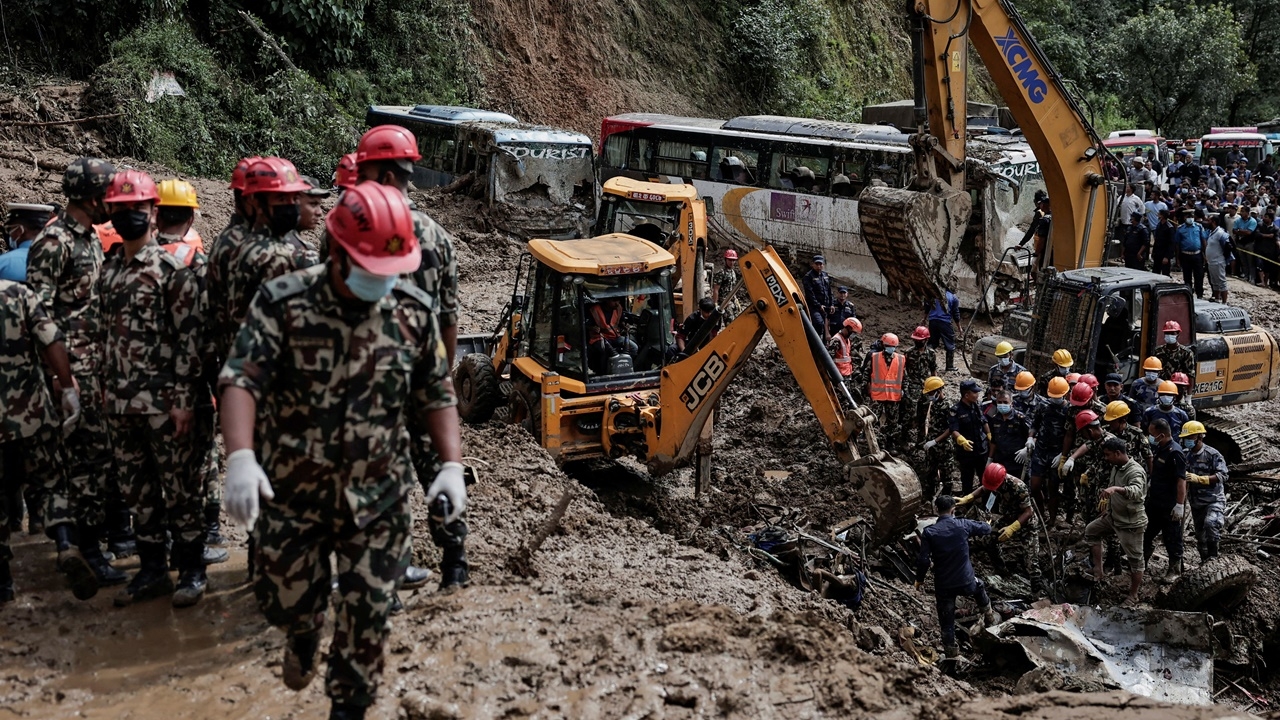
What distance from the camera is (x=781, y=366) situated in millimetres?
14758

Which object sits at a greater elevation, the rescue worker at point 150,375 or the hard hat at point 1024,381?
the rescue worker at point 150,375

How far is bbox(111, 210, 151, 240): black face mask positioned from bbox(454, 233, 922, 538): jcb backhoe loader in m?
4.67

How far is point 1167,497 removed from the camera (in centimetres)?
964

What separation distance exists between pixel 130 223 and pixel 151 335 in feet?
1.73

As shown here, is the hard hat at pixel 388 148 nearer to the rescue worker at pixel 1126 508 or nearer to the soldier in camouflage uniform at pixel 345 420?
the soldier in camouflage uniform at pixel 345 420

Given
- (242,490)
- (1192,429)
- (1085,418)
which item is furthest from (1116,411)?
(242,490)

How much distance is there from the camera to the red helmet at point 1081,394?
1012 centimetres

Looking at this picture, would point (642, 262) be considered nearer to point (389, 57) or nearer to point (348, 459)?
point (348, 459)

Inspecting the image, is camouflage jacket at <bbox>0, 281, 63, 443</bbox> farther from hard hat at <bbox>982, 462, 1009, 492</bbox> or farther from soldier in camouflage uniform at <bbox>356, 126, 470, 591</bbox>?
Answer: hard hat at <bbox>982, 462, 1009, 492</bbox>

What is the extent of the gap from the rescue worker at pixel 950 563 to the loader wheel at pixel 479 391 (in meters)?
4.32

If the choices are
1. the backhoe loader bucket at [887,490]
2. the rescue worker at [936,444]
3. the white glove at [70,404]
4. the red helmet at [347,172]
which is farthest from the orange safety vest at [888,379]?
the white glove at [70,404]

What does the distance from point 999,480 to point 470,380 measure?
15.8 feet

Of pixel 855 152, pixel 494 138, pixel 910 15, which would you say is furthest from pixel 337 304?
pixel 494 138

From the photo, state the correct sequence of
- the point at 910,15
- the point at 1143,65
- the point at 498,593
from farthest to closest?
the point at 1143,65 < the point at 910,15 < the point at 498,593
